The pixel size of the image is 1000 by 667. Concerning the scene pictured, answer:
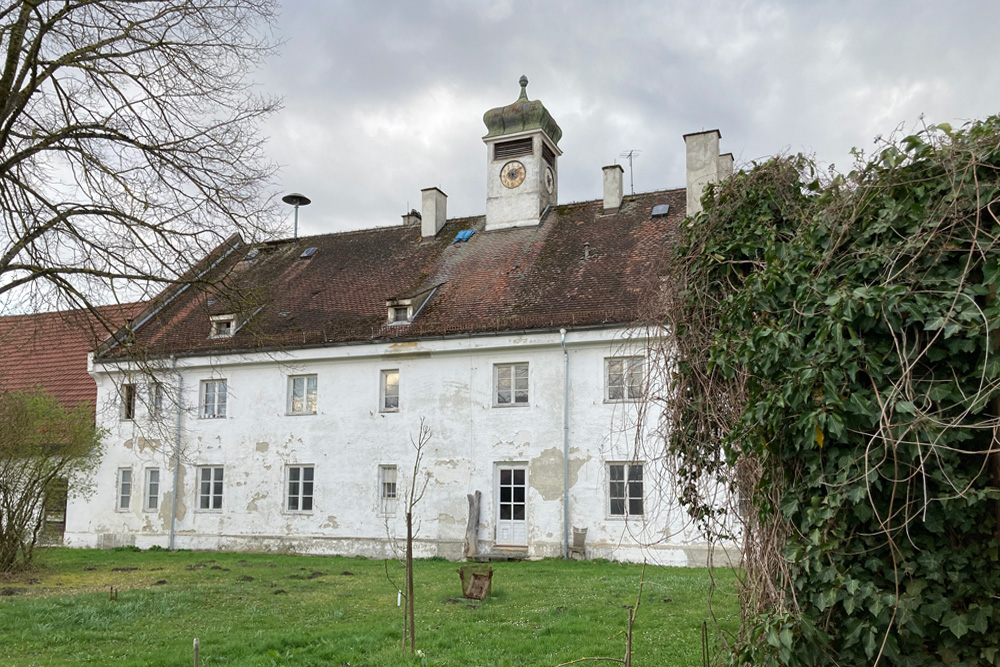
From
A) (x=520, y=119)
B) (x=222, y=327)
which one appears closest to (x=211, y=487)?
Answer: (x=222, y=327)

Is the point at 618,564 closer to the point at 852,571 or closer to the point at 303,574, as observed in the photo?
the point at 303,574

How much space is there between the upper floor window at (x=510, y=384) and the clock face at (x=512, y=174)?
24.4ft

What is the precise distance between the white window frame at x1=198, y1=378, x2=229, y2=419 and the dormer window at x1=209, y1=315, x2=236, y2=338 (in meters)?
1.42

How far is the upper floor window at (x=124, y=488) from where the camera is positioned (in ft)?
81.0

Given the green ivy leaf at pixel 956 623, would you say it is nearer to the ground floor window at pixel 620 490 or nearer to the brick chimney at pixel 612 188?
the ground floor window at pixel 620 490

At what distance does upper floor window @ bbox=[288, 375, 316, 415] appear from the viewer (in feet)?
74.9

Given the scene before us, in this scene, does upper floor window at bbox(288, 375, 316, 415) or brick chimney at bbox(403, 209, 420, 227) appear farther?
brick chimney at bbox(403, 209, 420, 227)

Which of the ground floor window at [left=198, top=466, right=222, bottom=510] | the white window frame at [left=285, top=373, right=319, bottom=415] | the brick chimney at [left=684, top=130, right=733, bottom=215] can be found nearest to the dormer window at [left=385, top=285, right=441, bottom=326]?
the white window frame at [left=285, top=373, right=319, bottom=415]

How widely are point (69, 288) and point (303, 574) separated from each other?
8.25 m

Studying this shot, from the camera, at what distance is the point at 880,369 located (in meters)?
4.24

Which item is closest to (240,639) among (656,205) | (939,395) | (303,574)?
(303,574)

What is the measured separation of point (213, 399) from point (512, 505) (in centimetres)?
977

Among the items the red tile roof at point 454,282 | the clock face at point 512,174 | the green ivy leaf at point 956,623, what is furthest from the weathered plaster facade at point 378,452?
the green ivy leaf at point 956,623

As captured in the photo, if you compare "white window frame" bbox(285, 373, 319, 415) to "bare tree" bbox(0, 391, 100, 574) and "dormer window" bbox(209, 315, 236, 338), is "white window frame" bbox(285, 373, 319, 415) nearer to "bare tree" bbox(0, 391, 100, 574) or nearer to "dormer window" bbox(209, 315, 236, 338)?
"dormer window" bbox(209, 315, 236, 338)
